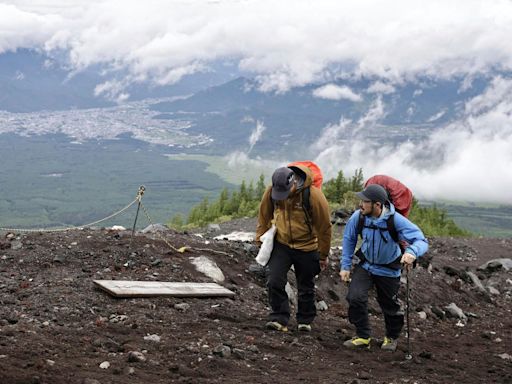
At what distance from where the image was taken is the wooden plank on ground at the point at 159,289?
10578 mm

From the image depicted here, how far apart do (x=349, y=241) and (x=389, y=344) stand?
5.66 ft

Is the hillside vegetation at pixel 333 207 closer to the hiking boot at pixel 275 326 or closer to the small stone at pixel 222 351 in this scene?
the hiking boot at pixel 275 326

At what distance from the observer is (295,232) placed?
9.52 meters

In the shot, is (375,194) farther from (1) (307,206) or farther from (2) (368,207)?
(1) (307,206)

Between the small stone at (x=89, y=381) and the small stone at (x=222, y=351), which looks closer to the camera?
the small stone at (x=89, y=381)

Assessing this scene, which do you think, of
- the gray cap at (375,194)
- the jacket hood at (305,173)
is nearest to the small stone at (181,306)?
the jacket hood at (305,173)

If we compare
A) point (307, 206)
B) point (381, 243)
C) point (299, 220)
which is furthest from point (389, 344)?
point (307, 206)

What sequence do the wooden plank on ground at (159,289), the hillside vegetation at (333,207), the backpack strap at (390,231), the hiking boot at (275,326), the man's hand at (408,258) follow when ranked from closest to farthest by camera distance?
the man's hand at (408,258) → the backpack strap at (390,231) → the hiking boot at (275,326) → the wooden plank on ground at (159,289) → the hillside vegetation at (333,207)

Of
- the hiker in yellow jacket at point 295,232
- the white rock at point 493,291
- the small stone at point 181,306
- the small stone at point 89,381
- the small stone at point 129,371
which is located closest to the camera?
the small stone at point 89,381

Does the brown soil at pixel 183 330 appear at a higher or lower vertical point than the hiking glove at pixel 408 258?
lower

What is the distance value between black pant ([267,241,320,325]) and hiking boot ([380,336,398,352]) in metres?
1.24

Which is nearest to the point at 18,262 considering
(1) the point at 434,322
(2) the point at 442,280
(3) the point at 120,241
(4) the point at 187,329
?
(3) the point at 120,241

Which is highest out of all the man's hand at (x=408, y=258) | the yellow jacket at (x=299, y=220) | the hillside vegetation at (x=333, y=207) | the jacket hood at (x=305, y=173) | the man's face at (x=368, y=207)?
the jacket hood at (x=305, y=173)

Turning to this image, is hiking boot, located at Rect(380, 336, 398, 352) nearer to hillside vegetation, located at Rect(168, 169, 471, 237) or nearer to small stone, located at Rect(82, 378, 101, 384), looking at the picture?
small stone, located at Rect(82, 378, 101, 384)
